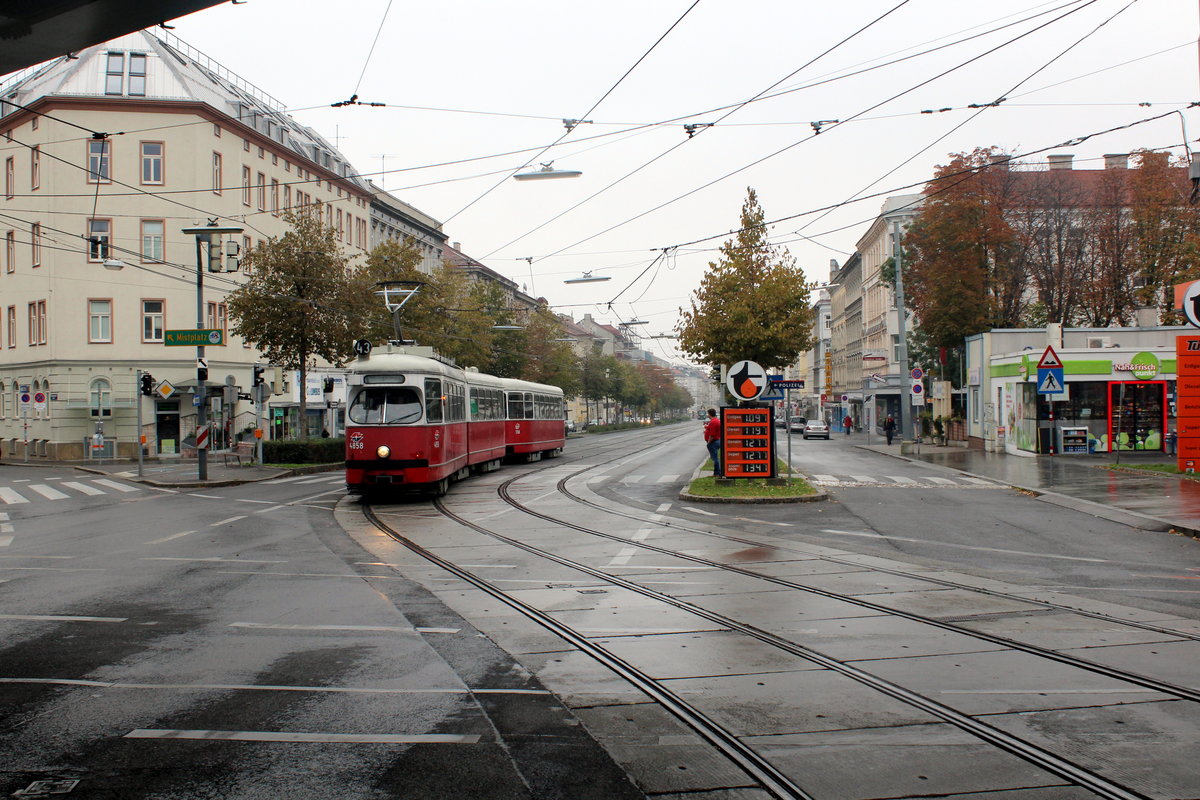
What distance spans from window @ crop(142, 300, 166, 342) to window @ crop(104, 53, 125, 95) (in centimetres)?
974

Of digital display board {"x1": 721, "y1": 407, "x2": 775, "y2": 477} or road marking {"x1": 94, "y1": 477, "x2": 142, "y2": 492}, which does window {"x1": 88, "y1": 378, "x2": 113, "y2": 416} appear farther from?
digital display board {"x1": 721, "y1": 407, "x2": 775, "y2": 477}

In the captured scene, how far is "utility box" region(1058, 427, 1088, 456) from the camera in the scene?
1297 inches

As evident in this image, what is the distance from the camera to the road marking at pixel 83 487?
A: 26.3 m

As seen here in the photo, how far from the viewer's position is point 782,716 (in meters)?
5.75

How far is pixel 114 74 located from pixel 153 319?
37.7ft

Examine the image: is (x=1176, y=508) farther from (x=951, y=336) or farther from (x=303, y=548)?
(x=951, y=336)

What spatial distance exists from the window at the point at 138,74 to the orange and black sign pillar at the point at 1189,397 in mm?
43695

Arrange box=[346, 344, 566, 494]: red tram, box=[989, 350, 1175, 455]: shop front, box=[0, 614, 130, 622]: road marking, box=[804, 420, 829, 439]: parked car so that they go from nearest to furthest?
box=[0, 614, 130, 622]: road marking < box=[346, 344, 566, 494]: red tram < box=[989, 350, 1175, 455]: shop front < box=[804, 420, 829, 439]: parked car

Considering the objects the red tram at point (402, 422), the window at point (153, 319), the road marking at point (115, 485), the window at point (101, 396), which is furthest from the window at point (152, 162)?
the red tram at point (402, 422)

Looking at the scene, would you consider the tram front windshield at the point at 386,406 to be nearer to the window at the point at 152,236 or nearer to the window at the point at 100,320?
the window at the point at 100,320

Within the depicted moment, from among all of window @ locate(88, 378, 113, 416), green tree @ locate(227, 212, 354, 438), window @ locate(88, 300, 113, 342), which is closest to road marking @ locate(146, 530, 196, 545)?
green tree @ locate(227, 212, 354, 438)

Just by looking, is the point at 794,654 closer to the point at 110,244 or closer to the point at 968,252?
the point at 968,252

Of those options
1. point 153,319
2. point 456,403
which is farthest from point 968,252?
point 153,319

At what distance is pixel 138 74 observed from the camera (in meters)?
46.5
